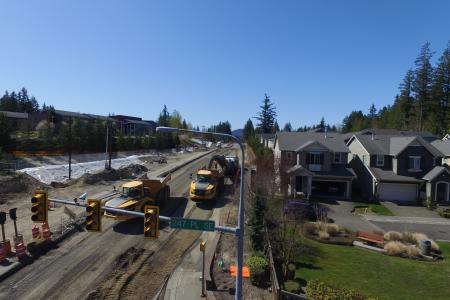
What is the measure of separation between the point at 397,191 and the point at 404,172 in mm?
2778

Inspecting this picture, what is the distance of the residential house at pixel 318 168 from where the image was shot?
1709 inches

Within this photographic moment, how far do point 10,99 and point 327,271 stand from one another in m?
156

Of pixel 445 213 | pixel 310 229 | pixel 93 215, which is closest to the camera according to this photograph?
pixel 93 215

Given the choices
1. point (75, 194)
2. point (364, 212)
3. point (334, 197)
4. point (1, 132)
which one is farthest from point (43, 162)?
point (364, 212)

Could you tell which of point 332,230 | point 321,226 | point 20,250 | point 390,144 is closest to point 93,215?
point 20,250

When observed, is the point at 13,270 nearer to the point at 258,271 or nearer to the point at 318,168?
the point at 258,271

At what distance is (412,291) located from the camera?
60.5 ft

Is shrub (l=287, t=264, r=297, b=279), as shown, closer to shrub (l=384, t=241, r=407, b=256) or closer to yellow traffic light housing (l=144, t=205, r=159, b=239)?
yellow traffic light housing (l=144, t=205, r=159, b=239)

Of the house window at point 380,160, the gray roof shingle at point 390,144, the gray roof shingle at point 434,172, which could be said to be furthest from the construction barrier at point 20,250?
the gray roof shingle at point 434,172

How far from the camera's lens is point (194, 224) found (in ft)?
41.3

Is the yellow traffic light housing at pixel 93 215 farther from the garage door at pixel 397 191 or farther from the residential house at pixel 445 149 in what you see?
the residential house at pixel 445 149

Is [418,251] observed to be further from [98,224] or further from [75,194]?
[75,194]

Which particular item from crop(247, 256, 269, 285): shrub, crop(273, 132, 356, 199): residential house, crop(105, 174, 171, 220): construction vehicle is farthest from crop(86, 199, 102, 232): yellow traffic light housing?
crop(273, 132, 356, 199): residential house

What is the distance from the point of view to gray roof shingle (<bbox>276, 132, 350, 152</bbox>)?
47031mm
